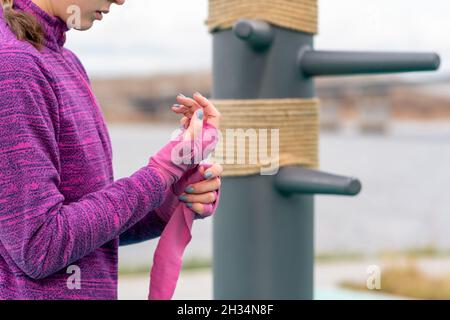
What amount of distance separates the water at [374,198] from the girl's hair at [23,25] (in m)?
1.34

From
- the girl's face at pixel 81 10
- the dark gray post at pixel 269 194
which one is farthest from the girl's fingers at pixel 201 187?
the dark gray post at pixel 269 194

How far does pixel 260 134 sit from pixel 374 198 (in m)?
2.60

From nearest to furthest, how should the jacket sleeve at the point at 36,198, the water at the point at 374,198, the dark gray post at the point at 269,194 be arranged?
the jacket sleeve at the point at 36,198
the dark gray post at the point at 269,194
the water at the point at 374,198

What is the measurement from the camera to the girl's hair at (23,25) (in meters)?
0.44

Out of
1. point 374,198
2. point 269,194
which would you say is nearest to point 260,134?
point 269,194

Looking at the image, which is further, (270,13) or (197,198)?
(270,13)

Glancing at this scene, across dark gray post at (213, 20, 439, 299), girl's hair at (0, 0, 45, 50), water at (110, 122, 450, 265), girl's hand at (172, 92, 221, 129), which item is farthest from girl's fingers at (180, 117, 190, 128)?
water at (110, 122, 450, 265)

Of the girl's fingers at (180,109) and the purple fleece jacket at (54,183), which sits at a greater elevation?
the girl's fingers at (180,109)

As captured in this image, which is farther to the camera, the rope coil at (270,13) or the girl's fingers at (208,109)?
the rope coil at (270,13)

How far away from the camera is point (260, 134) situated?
0.80 metres

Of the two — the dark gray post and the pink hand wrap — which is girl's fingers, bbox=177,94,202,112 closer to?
the pink hand wrap

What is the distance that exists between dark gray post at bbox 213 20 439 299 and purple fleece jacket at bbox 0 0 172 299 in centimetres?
33

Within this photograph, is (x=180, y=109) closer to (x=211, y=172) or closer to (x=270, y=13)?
(x=211, y=172)

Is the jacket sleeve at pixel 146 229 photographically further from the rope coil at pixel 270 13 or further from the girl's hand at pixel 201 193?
the rope coil at pixel 270 13
